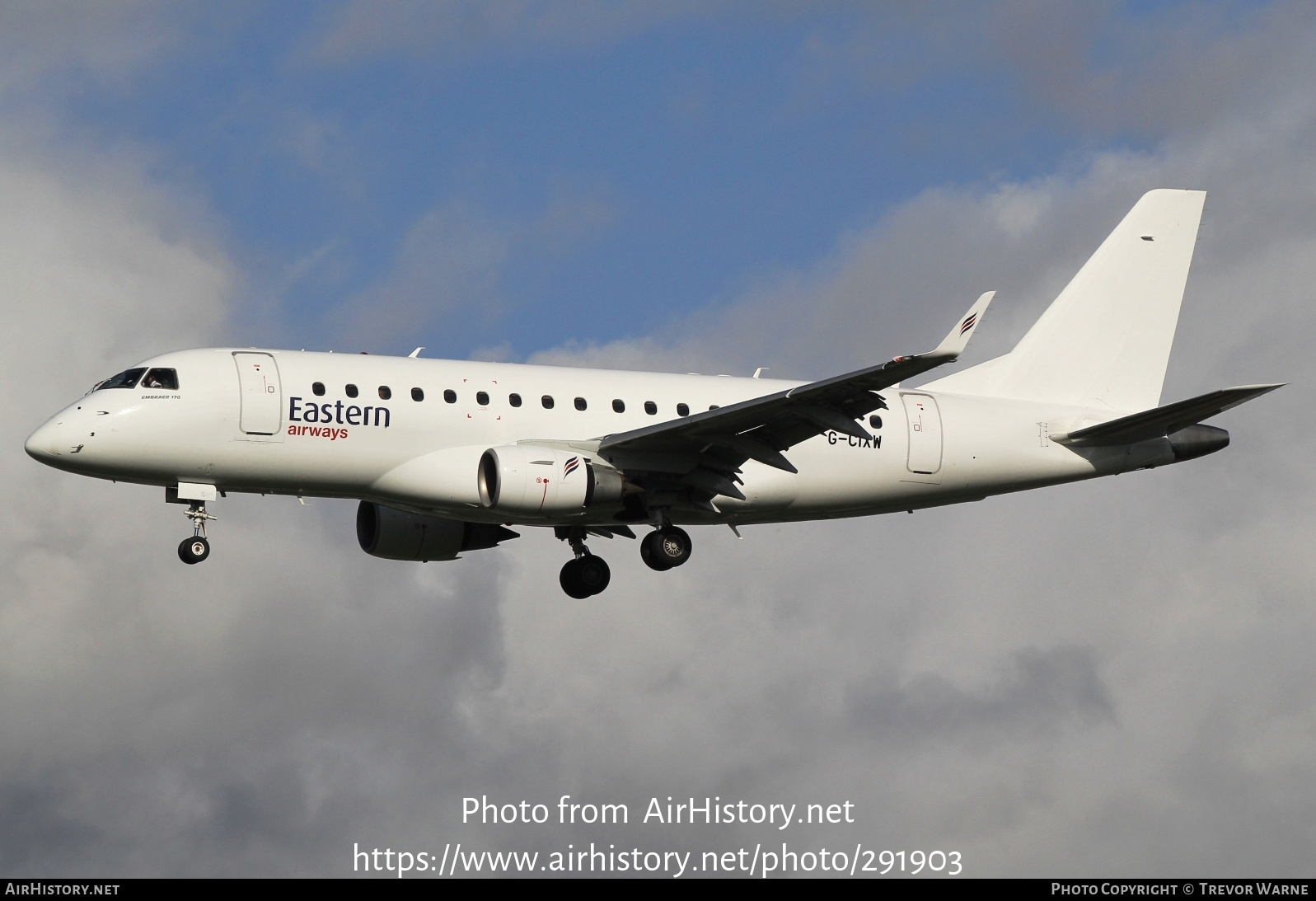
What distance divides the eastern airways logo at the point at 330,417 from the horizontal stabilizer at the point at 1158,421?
16.6m

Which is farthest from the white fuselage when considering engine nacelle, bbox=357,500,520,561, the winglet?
the winglet

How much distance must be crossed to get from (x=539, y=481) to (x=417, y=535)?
667 centimetres

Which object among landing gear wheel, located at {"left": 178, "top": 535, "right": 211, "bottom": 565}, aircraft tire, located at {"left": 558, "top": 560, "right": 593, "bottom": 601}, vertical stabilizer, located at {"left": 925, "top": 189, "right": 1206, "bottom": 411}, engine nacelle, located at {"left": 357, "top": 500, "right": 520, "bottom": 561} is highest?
vertical stabilizer, located at {"left": 925, "top": 189, "right": 1206, "bottom": 411}

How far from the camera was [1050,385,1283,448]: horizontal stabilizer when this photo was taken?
38.3m

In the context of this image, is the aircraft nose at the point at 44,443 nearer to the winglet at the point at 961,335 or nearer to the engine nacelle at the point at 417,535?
the engine nacelle at the point at 417,535

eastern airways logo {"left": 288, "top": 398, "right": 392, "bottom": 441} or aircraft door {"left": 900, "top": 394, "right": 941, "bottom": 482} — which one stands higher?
aircraft door {"left": 900, "top": 394, "right": 941, "bottom": 482}

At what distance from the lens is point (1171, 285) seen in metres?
47.8

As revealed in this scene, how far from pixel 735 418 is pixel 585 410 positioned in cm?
417

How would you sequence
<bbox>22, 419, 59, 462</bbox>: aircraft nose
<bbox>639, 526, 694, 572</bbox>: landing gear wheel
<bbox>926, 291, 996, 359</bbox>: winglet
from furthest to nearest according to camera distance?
1. <bbox>639, 526, 694, 572</bbox>: landing gear wheel
2. <bbox>22, 419, 59, 462</bbox>: aircraft nose
3. <bbox>926, 291, 996, 359</bbox>: winglet

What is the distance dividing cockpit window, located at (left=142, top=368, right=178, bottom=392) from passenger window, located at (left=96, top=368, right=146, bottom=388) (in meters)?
0.20

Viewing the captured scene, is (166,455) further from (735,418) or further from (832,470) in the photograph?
(832,470)

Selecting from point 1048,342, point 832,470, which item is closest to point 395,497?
point 832,470

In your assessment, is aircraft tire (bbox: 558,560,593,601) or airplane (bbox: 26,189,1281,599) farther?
aircraft tire (bbox: 558,560,593,601)

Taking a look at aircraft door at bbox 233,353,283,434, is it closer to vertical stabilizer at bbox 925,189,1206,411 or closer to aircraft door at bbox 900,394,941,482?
aircraft door at bbox 900,394,941,482
